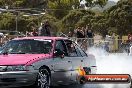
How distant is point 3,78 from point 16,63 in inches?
17.3

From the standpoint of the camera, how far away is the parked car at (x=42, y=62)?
10945mm

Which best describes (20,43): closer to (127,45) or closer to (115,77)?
(115,77)

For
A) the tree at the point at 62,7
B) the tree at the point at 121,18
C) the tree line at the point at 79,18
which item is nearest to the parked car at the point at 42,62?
the tree line at the point at 79,18

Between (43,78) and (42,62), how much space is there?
0.37 m

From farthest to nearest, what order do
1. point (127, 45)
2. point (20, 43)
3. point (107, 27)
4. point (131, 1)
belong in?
point (131, 1) < point (107, 27) < point (127, 45) < point (20, 43)

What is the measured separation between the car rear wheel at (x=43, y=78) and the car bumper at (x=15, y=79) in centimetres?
35

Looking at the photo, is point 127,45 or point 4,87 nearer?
point 4,87

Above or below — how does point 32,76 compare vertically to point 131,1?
below

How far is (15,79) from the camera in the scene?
1091 centimetres

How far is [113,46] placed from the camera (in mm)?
29469

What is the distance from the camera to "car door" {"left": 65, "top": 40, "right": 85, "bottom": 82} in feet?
41.4

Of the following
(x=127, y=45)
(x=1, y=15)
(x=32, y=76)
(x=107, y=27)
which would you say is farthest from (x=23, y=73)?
(x=1, y=15)

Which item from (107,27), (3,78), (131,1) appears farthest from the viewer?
(131,1)

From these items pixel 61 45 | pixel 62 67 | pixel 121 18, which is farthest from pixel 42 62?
pixel 121 18
